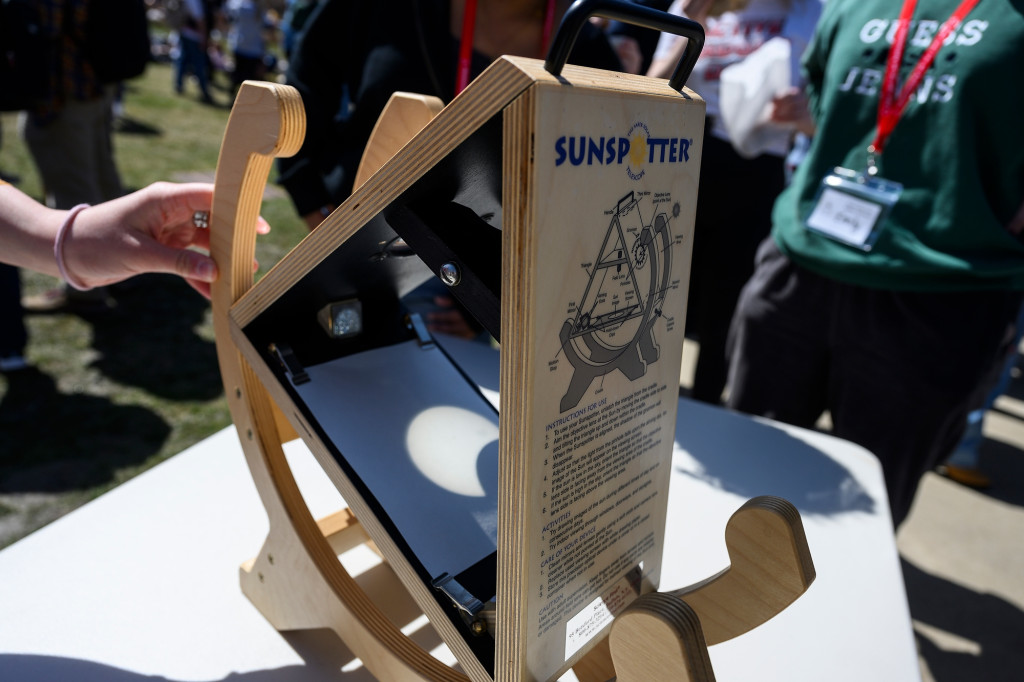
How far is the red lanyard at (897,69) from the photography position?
99cm

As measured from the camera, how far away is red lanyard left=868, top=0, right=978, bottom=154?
3.26 ft

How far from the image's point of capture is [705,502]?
0.93 metres

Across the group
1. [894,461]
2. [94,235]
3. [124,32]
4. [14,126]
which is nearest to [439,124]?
[94,235]

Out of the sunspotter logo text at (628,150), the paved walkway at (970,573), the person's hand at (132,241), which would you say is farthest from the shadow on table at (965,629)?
the person's hand at (132,241)

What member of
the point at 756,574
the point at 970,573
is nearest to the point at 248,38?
the point at 970,573

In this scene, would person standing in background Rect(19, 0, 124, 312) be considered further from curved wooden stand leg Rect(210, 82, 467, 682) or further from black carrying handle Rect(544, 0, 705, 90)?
black carrying handle Rect(544, 0, 705, 90)

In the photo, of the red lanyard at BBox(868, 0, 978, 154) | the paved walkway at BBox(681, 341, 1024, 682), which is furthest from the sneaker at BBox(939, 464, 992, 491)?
the red lanyard at BBox(868, 0, 978, 154)

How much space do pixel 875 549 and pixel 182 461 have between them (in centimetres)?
96

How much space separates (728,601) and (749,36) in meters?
1.64

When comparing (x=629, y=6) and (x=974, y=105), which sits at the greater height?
(x=629, y=6)

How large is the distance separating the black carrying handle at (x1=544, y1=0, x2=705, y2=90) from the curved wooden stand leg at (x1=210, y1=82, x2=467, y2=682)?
11.0 inches

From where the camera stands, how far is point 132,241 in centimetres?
67

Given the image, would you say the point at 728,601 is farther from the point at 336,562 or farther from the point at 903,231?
the point at 903,231

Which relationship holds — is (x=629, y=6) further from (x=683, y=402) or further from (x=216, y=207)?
(x=683, y=402)
